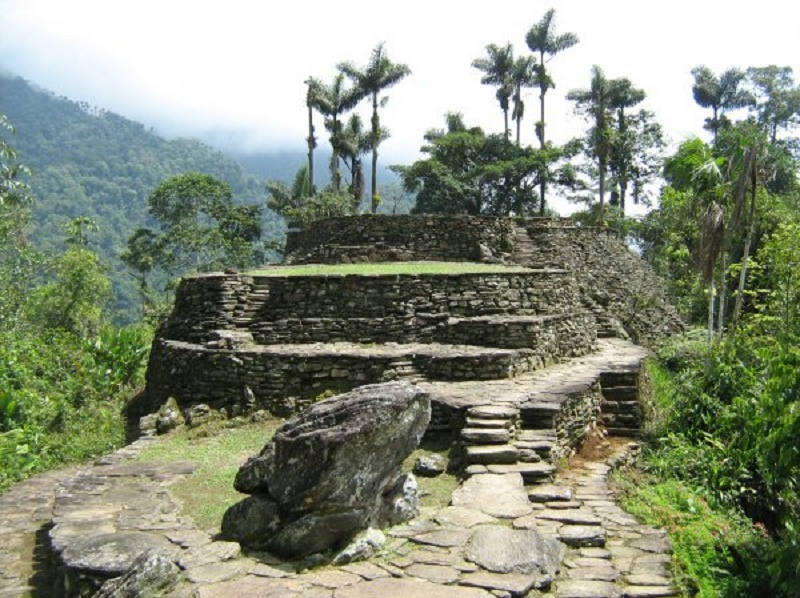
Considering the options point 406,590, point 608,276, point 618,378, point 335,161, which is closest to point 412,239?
point 608,276

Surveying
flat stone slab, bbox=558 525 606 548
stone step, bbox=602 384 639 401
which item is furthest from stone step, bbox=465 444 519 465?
stone step, bbox=602 384 639 401

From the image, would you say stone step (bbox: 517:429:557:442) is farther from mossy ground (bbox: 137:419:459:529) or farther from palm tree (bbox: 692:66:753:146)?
palm tree (bbox: 692:66:753:146)

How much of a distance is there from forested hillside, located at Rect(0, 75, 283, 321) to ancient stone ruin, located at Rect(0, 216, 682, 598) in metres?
47.6

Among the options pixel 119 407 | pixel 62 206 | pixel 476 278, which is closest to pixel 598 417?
pixel 476 278

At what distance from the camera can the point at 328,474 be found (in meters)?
4.89

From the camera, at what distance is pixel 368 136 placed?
32.8 meters

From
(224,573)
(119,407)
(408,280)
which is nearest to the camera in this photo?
(224,573)

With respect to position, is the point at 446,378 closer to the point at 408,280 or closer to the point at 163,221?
the point at 408,280

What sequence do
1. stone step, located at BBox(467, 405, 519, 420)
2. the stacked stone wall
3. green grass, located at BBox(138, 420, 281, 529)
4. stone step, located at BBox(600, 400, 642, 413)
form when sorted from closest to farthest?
green grass, located at BBox(138, 420, 281, 529) → stone step, located at BBox(467, 405, 519, 420) → stone step, located at BBox(600, 400, 642, 413) → the stacked stone wall

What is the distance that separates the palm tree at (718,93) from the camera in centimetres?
3662

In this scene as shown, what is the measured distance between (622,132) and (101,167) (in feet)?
303

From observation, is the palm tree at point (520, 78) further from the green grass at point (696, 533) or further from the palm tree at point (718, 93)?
the green grass at point (696, 533)

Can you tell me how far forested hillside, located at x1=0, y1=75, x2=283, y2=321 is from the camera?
76.8 metres

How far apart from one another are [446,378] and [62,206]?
8842cm
